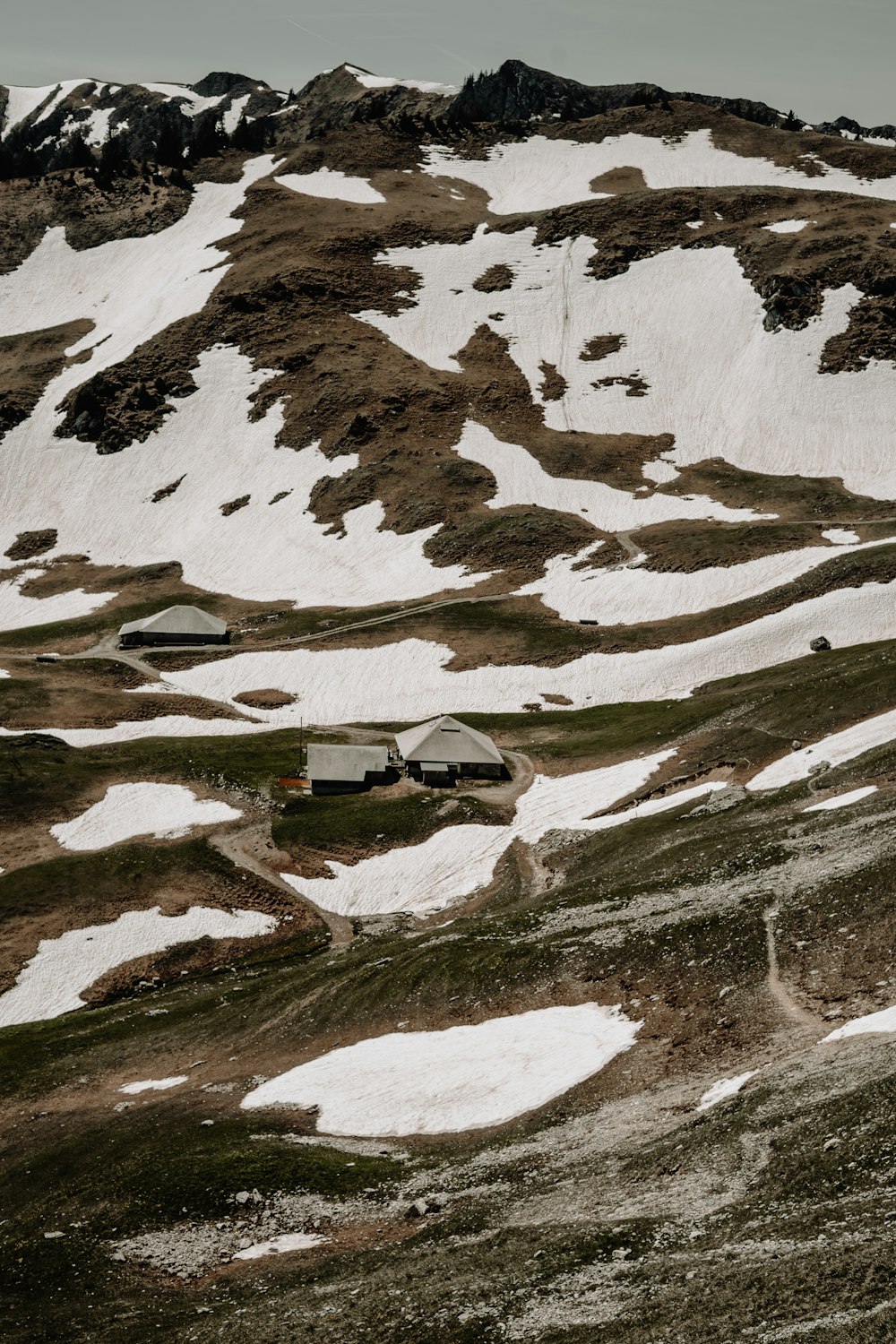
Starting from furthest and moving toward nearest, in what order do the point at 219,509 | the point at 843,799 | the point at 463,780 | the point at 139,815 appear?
the point at 219,509 → the point at 463,780 → the point at 139,815 → the point at 843,799

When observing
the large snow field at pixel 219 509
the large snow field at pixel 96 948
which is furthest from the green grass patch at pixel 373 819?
the large snow field at pixel 219 509

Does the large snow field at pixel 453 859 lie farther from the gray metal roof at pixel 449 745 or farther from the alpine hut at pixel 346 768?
the alpine hut at pixel 346 768

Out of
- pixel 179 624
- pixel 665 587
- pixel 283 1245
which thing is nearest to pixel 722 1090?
pixel 283 1245

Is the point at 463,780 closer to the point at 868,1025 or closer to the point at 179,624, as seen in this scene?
the point at 179,624

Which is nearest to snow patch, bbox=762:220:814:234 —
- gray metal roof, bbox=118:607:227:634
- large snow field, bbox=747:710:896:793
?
gray metal roof, bbox=118:607:227:634

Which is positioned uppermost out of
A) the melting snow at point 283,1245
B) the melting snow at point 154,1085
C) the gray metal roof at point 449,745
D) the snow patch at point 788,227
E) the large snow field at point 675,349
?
the snow patch at point 788,227

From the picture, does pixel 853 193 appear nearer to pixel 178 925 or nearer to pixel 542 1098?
pixel 178 925

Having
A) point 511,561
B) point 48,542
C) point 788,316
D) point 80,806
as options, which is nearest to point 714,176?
point 788,316

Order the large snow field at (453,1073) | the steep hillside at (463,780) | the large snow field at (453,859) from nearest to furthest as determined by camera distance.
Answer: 1. the steep hillside at (463,780)
2. the large snow field at (453,1073)
3. the large snow field at (453,859)

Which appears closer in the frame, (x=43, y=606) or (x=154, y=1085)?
(x=154, y=1085)
